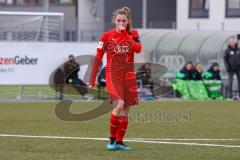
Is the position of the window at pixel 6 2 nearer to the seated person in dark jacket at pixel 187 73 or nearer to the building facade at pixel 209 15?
the building facade at pixel 209 15

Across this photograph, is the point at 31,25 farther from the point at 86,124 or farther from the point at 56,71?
the point at 86,124

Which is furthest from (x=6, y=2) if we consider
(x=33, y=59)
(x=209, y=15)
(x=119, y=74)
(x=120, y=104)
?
(x=120, y=104)

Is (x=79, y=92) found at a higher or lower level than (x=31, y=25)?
lower

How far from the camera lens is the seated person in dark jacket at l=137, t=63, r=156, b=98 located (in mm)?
28688

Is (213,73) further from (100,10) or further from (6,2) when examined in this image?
(6,2)

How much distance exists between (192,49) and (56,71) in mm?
7128

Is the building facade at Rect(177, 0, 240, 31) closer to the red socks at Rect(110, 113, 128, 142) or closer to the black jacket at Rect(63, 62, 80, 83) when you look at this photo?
the black jacket at Rect(63, 62, 80, 83)

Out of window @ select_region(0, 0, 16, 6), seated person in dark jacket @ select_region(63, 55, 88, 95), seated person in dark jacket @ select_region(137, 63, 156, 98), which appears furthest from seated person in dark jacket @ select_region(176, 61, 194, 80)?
window @ select_region(0, 0, 16, 6)

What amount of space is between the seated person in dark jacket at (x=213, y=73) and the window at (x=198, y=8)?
19117 millimetres

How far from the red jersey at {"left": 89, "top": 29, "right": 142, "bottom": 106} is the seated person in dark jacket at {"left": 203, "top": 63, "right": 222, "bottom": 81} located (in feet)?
61.2

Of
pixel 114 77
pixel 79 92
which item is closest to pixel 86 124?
pixel 114 77

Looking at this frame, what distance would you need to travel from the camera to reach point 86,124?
1692cm

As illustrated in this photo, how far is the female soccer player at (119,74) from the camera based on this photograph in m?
11.5

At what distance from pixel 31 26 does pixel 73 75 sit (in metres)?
3.91
